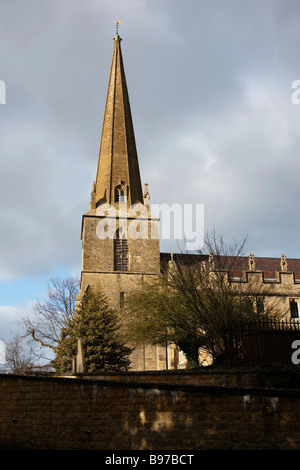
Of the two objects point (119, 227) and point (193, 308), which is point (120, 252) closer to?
point (119, 227)

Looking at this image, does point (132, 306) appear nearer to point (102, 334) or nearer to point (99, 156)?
point (102, 334)

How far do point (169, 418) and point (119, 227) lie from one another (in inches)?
1188

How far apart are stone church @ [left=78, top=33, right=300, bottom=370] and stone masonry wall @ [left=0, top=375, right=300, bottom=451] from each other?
23.4m

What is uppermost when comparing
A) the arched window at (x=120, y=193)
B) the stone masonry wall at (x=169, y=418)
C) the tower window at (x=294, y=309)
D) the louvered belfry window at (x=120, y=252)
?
the arched window at (x=120, y=193)

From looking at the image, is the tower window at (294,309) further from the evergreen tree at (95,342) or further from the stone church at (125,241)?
the evergreen tree at (95,342)

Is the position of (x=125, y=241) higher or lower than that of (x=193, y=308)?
higher

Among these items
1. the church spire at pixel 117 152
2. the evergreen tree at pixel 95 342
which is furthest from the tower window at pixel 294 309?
the church spire at pixel 117 152

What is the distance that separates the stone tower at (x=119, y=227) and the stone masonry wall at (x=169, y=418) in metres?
25.3

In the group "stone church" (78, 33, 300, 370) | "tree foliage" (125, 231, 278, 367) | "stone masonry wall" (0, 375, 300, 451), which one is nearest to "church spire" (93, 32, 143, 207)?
A: "stone church" (78, 33, 300, 370)

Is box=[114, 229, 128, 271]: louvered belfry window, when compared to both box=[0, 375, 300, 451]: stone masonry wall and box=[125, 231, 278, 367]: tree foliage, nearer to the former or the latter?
box=[125, 231, 278, 367]: tree foliage

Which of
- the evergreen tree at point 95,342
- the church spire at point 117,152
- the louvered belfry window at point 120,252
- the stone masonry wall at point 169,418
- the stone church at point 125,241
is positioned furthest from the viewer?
the church spire at point 117,152

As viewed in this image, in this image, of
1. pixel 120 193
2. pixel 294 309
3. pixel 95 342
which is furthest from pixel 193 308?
pixel 120 193

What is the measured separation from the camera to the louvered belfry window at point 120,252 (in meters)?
38.5

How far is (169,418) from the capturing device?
9.80 meters
